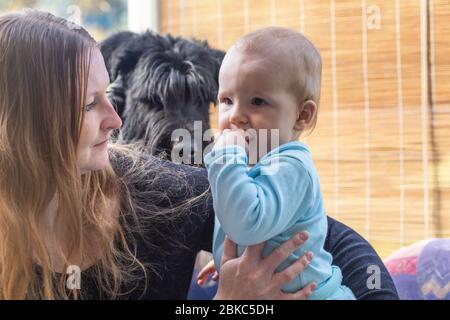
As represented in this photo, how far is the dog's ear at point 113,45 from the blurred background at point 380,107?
349 millimetres

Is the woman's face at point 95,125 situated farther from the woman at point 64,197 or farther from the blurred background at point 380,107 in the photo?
the blurred background at point 380,107

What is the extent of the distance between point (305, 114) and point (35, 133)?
0.46 meters

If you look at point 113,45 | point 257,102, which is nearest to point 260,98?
point 257,102

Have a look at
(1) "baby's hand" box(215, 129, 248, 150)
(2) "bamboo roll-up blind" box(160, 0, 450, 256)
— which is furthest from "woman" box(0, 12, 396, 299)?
(2) "bamboo roll-up blind" box(160, 0, 450, 256)

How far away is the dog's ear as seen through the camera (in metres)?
1.80

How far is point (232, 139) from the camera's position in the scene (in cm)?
108

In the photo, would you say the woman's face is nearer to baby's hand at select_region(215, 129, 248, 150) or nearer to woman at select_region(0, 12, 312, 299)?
woman at select_region(0, 12, 312, 299)

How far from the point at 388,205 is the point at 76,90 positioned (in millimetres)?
1344

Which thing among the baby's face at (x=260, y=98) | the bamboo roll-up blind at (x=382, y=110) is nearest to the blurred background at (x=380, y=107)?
the bamboo roll-up blind at (x=382, y=110)

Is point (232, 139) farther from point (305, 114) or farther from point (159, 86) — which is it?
point (159, 86)

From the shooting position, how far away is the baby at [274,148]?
1036mm

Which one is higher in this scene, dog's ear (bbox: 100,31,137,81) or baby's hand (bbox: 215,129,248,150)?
dog's ear (bbox: 100,31,137,81)

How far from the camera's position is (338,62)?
91.6 inches

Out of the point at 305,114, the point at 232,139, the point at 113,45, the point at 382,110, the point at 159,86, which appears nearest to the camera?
the point at 232,139
